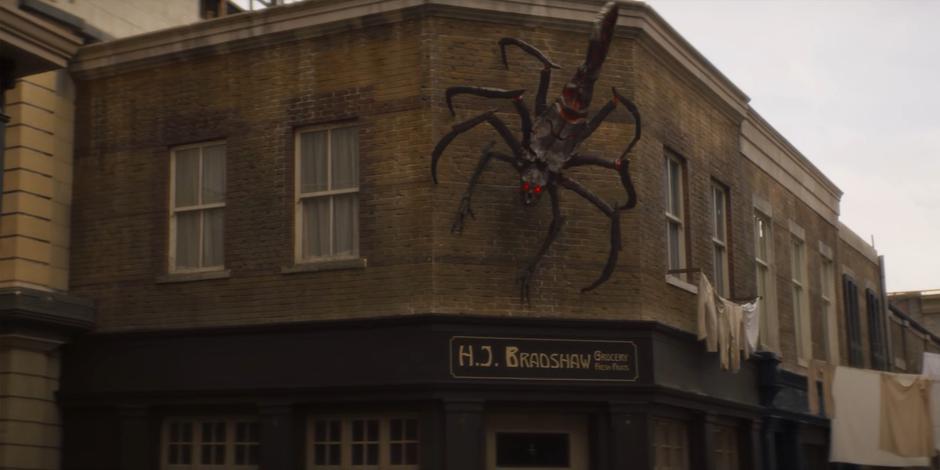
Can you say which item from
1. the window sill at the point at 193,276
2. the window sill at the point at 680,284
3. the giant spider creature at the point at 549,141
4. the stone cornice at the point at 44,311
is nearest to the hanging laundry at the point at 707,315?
the window sill at the point at 680,284

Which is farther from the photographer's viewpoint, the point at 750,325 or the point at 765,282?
the point at 765,282

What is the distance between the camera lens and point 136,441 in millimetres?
18875

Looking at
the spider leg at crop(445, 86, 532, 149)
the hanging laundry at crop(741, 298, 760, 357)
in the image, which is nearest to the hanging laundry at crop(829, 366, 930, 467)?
the hanging laundry at crop(741, 298, 760, 357)

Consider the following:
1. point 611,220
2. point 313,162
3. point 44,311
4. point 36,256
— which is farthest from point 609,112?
point 36,256

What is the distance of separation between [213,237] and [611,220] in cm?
578

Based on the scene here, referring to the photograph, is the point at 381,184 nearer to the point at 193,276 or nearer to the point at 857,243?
the point at 193,276

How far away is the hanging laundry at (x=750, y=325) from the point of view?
2105 centimetres

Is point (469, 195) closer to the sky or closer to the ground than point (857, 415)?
closer to the sky

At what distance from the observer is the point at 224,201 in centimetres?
1911

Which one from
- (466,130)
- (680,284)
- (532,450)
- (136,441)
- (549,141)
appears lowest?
(532,450)

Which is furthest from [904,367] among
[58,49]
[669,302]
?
[58,49]

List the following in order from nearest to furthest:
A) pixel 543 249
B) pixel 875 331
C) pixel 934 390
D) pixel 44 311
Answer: pixel 543 249
pixel 44 311
pixel 934 390
pixel 875 331

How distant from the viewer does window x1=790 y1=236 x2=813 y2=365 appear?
26.5m

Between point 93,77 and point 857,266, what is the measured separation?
19.4 meters
